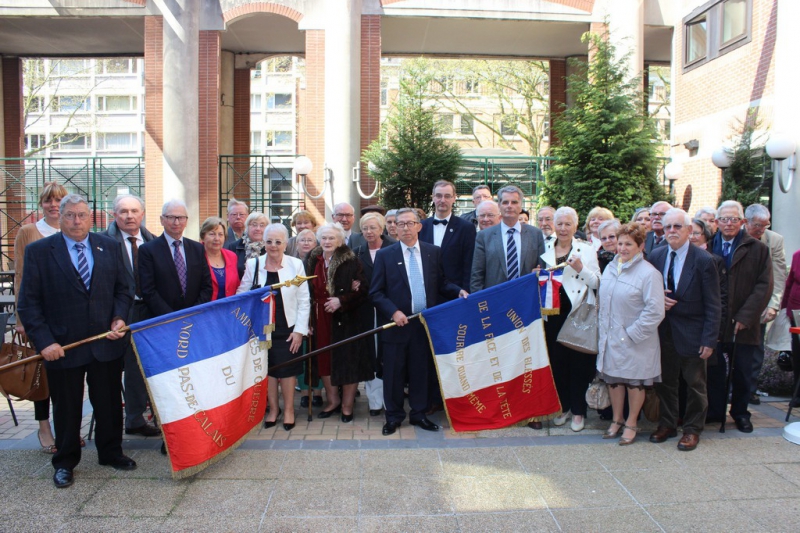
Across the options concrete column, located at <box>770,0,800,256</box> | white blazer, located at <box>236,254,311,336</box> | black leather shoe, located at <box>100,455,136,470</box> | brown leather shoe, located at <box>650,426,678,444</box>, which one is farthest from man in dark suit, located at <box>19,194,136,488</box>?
concrete column, located at <box>770,0,800,256</box>

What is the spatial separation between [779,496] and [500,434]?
2.22 m

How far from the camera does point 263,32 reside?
18.7 m

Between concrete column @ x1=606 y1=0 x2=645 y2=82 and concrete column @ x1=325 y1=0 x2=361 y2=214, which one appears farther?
concrete column @ x1=606 y1=0 x2=645 y2=82

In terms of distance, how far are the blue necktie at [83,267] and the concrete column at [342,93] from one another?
11139mm

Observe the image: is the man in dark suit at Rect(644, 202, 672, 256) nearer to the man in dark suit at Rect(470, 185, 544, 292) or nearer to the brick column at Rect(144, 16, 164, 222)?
the man in dark suit at Rect(470, 185, 544, 292)

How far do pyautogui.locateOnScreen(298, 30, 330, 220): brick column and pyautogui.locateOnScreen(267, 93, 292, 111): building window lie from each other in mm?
49286

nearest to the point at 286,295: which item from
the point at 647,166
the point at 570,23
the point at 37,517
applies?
the point at 37,517

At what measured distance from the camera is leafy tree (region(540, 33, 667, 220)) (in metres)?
11.5

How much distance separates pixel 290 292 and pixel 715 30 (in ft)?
44.0

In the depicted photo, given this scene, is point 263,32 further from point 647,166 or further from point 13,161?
point 647,166

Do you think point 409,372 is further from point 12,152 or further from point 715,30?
point 12,152

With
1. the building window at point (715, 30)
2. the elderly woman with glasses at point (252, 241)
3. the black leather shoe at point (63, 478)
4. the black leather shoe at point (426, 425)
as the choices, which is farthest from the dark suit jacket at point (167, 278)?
the building window at point (715, 30)

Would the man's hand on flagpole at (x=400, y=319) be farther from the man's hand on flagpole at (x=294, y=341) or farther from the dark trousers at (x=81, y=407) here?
the dark trousers at (x=81, y=407)

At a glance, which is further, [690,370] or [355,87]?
[355,87]
